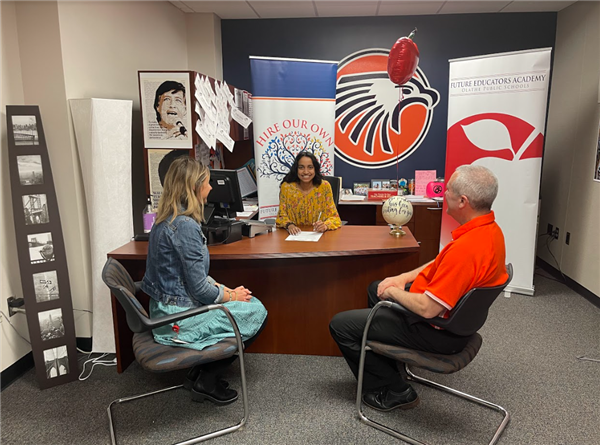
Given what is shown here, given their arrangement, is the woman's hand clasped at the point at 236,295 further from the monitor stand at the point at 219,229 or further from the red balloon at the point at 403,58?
the red balloon at the point at 403,58

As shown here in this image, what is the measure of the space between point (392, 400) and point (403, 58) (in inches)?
108

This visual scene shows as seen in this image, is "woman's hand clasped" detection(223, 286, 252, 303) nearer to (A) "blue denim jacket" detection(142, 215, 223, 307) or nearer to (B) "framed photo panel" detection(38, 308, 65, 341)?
(A) "blue denim jacket" detection(142, 215, 223, 307)

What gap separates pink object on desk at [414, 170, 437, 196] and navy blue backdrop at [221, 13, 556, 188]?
4.5 inches

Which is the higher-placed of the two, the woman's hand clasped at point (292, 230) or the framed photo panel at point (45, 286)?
the woman's hand clasped at point (292, 230)

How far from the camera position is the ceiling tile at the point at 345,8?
4.14 meters

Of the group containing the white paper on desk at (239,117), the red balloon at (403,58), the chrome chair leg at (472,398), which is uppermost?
the red balloon at (403,58)

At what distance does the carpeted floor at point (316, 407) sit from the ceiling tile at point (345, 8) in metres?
3.34

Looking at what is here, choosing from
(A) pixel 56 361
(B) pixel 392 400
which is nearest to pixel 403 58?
(B) pixel 392 400

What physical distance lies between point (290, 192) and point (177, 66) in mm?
2097

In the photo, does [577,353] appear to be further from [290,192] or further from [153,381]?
[153,381]

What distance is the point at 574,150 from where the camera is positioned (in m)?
3.99

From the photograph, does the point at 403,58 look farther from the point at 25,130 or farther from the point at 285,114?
the point at 25,130

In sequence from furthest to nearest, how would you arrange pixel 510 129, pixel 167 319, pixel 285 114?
pixel 285 114
pixel 510 129
pixel 167 319

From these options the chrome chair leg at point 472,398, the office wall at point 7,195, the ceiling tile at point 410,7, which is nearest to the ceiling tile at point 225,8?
the ceiling tile at point 410,7
